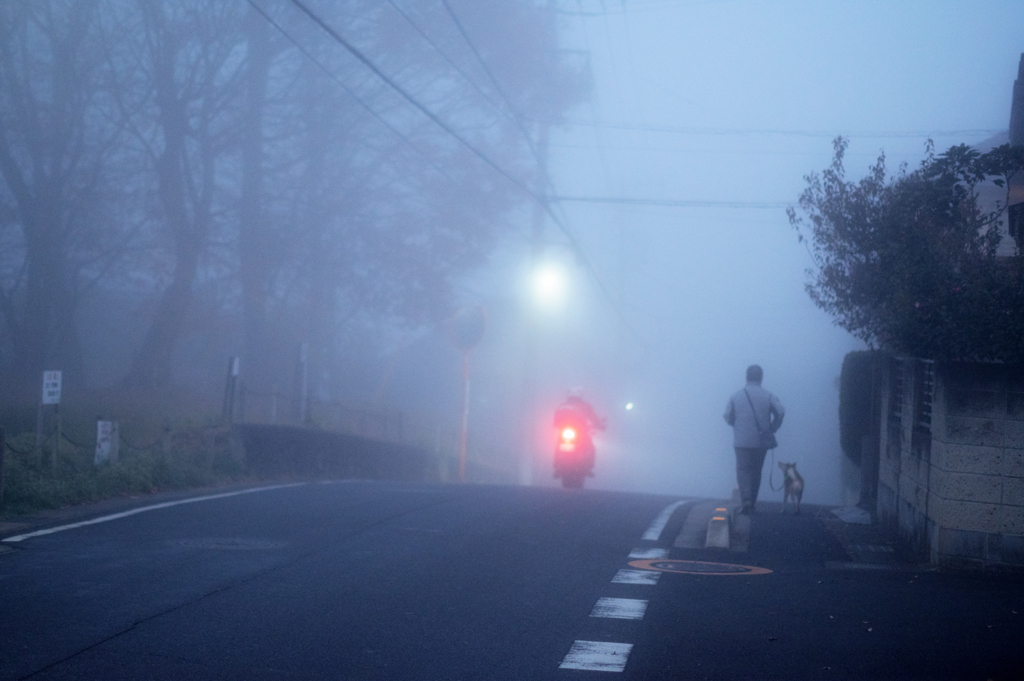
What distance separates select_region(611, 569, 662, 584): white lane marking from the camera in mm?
8391

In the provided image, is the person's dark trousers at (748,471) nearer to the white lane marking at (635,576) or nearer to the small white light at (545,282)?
the white lane marking at (635,576)

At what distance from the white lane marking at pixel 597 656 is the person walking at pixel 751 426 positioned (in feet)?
22.8

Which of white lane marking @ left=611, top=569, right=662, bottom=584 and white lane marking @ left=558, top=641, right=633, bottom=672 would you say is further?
white lane marking @ left=611, top=569, right=662, bottom=584

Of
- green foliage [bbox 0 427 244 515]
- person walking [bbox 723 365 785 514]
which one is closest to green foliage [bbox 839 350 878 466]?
person walking [bbox 723 365 785 514]

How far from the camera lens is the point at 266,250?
26500 mm

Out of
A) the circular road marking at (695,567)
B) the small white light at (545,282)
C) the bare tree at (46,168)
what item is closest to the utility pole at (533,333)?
the small white light at (545,282)

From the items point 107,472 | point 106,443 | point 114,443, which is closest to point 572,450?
point 114,443

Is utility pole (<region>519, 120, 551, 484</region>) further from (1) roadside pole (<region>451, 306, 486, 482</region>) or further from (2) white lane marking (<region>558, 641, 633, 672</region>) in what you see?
(2) white lane marking (<region>558, 641, 633, 672</region>)

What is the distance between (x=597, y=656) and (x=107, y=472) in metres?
9.28

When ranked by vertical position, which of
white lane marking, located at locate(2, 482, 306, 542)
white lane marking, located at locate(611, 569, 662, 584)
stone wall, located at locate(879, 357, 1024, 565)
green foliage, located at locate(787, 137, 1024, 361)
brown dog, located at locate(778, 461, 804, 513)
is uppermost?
green foliage, located at locate(787, 137, 1024, 361)

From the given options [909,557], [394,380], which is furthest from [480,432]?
[909,557]

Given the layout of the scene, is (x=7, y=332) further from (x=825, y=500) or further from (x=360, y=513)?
(x=825, y=500)

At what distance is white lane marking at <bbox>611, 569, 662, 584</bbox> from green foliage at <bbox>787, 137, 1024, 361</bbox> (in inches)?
123

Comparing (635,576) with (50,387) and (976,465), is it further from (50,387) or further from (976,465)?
(50,387)
